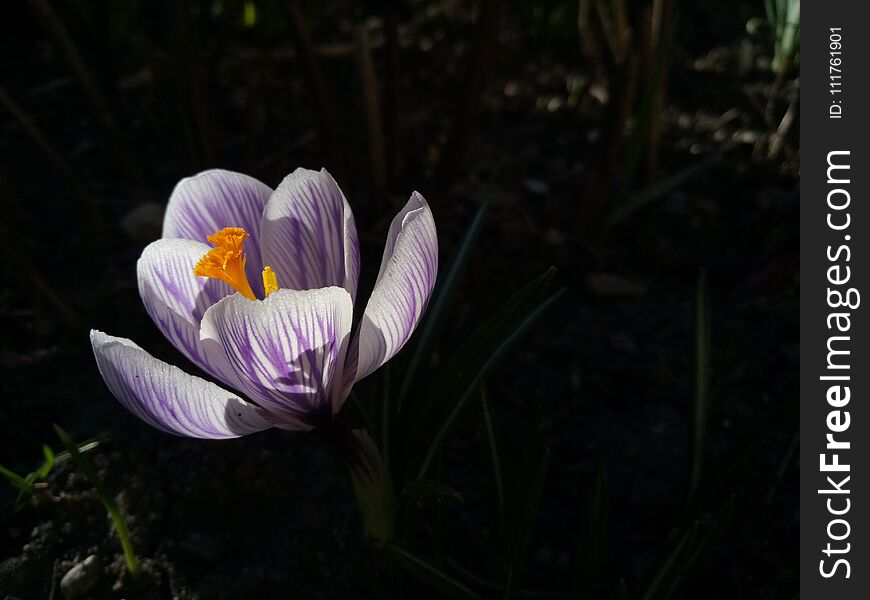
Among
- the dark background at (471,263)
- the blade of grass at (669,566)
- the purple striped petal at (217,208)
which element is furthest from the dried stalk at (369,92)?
the blade of grass at (669,566)

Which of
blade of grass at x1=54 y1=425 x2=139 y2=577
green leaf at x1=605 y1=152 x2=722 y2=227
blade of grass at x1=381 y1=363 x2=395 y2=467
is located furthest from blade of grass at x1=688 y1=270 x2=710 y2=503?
blade of grass at x1=54 y1=425 x2=139 y2=577

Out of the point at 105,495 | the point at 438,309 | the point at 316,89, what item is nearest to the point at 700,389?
the point at 438,309

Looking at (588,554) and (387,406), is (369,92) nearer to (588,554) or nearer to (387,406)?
(387,406)

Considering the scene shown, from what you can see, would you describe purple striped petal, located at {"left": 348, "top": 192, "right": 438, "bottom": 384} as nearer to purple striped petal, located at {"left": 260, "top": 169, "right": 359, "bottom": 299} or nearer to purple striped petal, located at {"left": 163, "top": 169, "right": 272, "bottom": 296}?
purple striped petal, located at {"left": 260, "top": 169, "right": 359, "bottom": 299}

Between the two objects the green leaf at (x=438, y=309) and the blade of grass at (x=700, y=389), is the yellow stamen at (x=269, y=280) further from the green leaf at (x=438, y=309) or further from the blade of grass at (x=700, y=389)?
the blade of grass at (x=700, y=389)

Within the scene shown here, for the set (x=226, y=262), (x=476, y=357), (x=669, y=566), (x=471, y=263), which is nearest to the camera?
(x=226, y=262)
